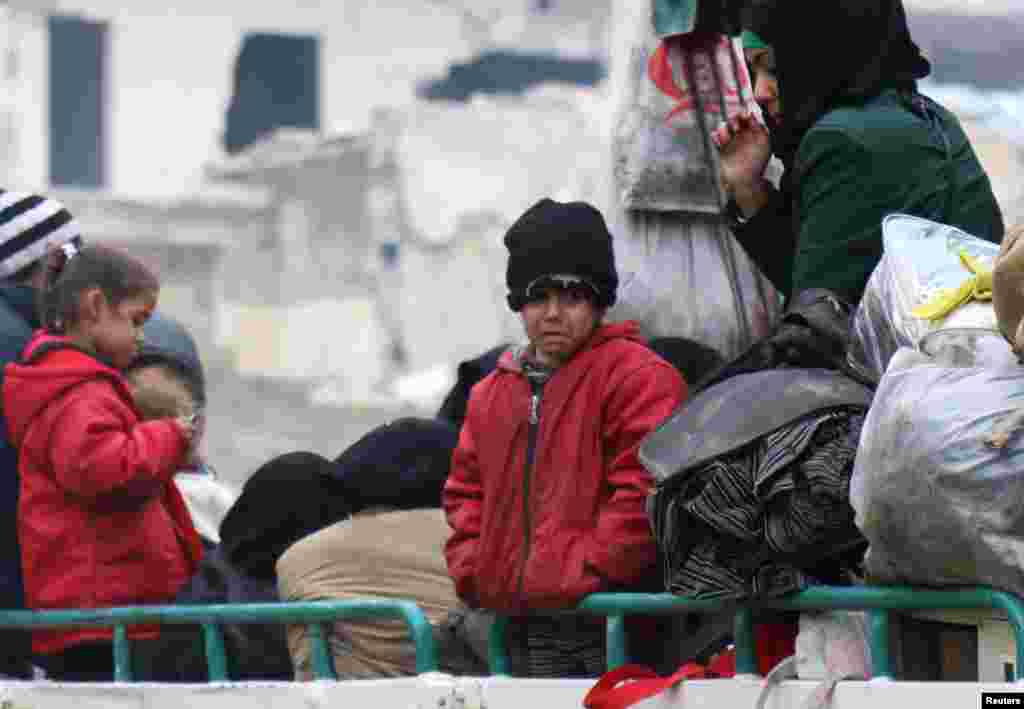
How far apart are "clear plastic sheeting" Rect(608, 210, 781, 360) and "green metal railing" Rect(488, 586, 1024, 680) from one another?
1.10 m

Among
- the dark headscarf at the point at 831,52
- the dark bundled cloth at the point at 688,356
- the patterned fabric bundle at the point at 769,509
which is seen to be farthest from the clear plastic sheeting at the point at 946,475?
the dark bundled cloth at the point at 688,356

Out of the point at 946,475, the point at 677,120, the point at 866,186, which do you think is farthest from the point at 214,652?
the point at 946,475

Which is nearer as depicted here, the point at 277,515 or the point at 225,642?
the point at 225,642

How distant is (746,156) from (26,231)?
2.11m

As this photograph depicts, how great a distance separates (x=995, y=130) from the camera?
1241 inches

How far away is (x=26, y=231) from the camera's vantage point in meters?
6.57

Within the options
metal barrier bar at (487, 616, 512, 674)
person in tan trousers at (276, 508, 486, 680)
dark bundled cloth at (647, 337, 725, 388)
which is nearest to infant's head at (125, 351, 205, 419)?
person in tan trousers at (276, 508, 486, 680)

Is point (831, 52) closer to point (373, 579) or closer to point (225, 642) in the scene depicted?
point (373, 579)

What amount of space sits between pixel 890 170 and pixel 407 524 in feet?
4.49

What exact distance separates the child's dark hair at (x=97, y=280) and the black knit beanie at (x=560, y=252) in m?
1.29

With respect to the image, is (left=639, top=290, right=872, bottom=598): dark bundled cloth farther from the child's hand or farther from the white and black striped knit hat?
the white and black striped knit hat

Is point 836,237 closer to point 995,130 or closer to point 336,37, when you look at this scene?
point 995,130

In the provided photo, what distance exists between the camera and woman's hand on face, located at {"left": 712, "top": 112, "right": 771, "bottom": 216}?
5.28 m

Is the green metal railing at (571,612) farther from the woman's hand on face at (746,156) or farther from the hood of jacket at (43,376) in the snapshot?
the woman's hand on face at (746,156)
